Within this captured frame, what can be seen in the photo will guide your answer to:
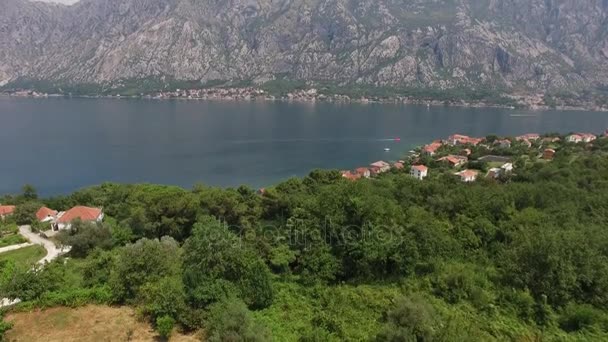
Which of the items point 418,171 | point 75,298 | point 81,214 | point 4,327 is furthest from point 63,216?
point 418,171

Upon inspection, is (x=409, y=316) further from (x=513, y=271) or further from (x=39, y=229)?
(x=39, y=229)

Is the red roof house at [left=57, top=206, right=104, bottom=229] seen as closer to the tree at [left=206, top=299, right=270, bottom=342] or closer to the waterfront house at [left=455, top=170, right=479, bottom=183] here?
the tree at [left=206, top=299, right=270, bottom=342]

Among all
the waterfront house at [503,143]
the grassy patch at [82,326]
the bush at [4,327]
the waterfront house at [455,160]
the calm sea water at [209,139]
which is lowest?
the calm sea water at [209,139]

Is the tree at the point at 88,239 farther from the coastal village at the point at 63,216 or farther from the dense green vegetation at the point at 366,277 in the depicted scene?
the coastal village at the point at 63,216

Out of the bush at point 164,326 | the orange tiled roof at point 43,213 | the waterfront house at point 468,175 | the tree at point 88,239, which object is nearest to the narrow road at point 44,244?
the tree at point 88,239

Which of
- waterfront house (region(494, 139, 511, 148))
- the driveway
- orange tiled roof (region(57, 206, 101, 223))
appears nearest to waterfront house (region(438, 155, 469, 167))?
waterfront house (region(494, 139, 511, 148))

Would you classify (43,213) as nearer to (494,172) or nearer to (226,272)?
(226,272)
